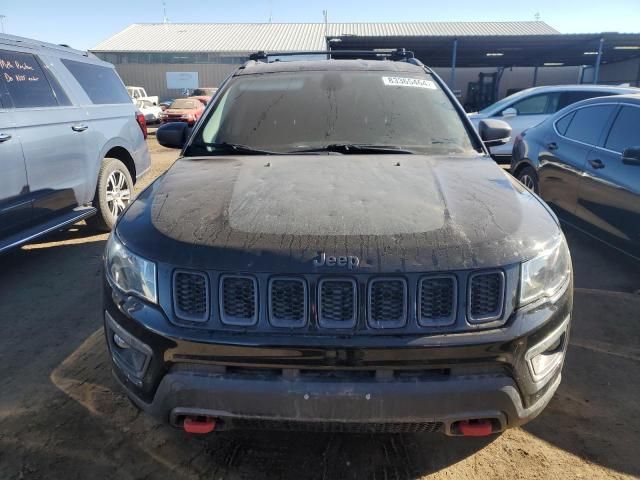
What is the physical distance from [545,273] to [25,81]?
4.66 metres

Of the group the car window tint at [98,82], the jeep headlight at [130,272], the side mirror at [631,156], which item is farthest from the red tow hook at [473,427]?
the car window tint at [98,82]

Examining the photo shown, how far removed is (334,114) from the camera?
314cm

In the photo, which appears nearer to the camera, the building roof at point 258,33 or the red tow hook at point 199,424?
→ the red tow hook at point 199,424

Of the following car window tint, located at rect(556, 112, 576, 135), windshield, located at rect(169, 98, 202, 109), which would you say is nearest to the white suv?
car window tint, located at rect(556, 112, 576, 135)

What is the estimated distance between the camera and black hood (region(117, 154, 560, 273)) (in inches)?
70.0

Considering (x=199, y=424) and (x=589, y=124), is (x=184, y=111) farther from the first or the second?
(x=199, y=424)

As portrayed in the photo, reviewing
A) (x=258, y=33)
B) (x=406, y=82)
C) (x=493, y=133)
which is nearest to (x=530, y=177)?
(x=493, y=133)

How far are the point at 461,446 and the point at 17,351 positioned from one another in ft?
9.32

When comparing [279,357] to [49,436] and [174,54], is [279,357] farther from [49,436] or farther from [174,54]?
[174,54]

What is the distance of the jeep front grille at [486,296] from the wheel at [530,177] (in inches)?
173

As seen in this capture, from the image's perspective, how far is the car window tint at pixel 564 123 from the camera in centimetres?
535

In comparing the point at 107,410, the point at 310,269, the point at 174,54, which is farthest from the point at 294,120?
the point at 174,54

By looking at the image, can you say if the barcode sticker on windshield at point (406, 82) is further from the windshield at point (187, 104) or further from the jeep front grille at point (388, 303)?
the windshield at point (187, 104)

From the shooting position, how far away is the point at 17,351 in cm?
325
